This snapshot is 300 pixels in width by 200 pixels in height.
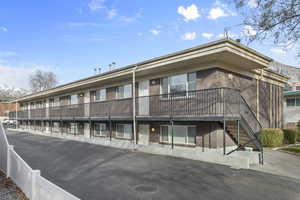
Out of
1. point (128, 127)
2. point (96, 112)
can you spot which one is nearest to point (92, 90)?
point (96, 112)

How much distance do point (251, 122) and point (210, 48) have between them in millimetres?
5380

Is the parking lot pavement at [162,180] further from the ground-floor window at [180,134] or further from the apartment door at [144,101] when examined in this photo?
the apartment door at [144,101]

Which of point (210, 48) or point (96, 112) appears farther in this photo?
point (96, 112)

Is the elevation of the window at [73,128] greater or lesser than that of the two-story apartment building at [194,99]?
lesser

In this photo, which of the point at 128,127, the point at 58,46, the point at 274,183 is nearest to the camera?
the point at 274,183

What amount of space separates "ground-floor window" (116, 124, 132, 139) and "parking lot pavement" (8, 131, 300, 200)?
5027 millimetres

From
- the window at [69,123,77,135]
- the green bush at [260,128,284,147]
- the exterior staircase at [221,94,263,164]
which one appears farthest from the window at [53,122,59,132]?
Answer: the green bush at [260,128,284,147]

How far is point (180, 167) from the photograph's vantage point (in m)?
8.05

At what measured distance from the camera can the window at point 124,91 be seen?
1462cm

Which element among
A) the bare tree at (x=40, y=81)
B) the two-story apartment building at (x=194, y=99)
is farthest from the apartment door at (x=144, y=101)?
the bare tree at (x=40, y=81)

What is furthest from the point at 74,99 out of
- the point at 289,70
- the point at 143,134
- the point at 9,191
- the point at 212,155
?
the point at 289,70

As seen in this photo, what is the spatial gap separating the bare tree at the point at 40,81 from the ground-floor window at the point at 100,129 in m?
49.3

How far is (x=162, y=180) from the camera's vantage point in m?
6.52

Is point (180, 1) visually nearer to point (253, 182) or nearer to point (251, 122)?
point (251, 122)
